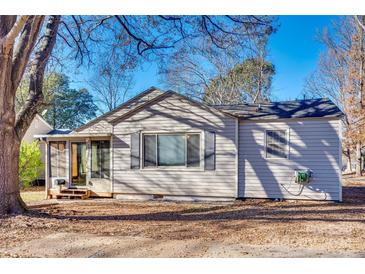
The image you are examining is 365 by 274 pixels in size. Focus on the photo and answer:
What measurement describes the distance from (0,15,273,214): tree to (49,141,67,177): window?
261 centimetres

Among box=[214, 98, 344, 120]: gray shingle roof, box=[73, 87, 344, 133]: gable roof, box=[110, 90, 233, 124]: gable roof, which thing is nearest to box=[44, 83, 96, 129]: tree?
box=[73, 87, 344, 133]: gable roof

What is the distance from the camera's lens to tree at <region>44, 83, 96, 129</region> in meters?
10.7

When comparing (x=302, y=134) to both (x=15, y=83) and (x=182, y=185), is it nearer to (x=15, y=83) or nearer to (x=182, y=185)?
(x=182, y=185)

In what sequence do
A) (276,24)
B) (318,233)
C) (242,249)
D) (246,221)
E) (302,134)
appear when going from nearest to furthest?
1. (242,249)
2. (318,233)
3. (246,221)
4. (276,24)
5. (302,134)

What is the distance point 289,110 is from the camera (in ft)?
25.2

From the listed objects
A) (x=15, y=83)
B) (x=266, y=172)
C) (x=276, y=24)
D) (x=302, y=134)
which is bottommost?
(x=266, y=172)

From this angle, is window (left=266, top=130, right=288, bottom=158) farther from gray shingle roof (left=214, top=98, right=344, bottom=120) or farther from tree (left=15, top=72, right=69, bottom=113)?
tree (left=15, top=72, right=69, bottom=113)

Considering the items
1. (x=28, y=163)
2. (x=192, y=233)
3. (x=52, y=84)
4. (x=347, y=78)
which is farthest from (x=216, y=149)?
(x=347, y=78)

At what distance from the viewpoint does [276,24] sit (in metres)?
6.10

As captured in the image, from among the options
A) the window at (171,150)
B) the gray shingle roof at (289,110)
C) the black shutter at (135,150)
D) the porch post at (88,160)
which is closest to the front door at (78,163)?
the porch post at (88,160)

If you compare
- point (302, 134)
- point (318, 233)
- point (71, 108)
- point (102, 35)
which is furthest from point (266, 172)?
point (71, 108)

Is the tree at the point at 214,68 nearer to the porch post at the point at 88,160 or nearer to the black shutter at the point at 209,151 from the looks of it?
the black shutter at the point at 209,151

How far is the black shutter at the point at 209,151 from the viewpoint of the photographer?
7.56 m
